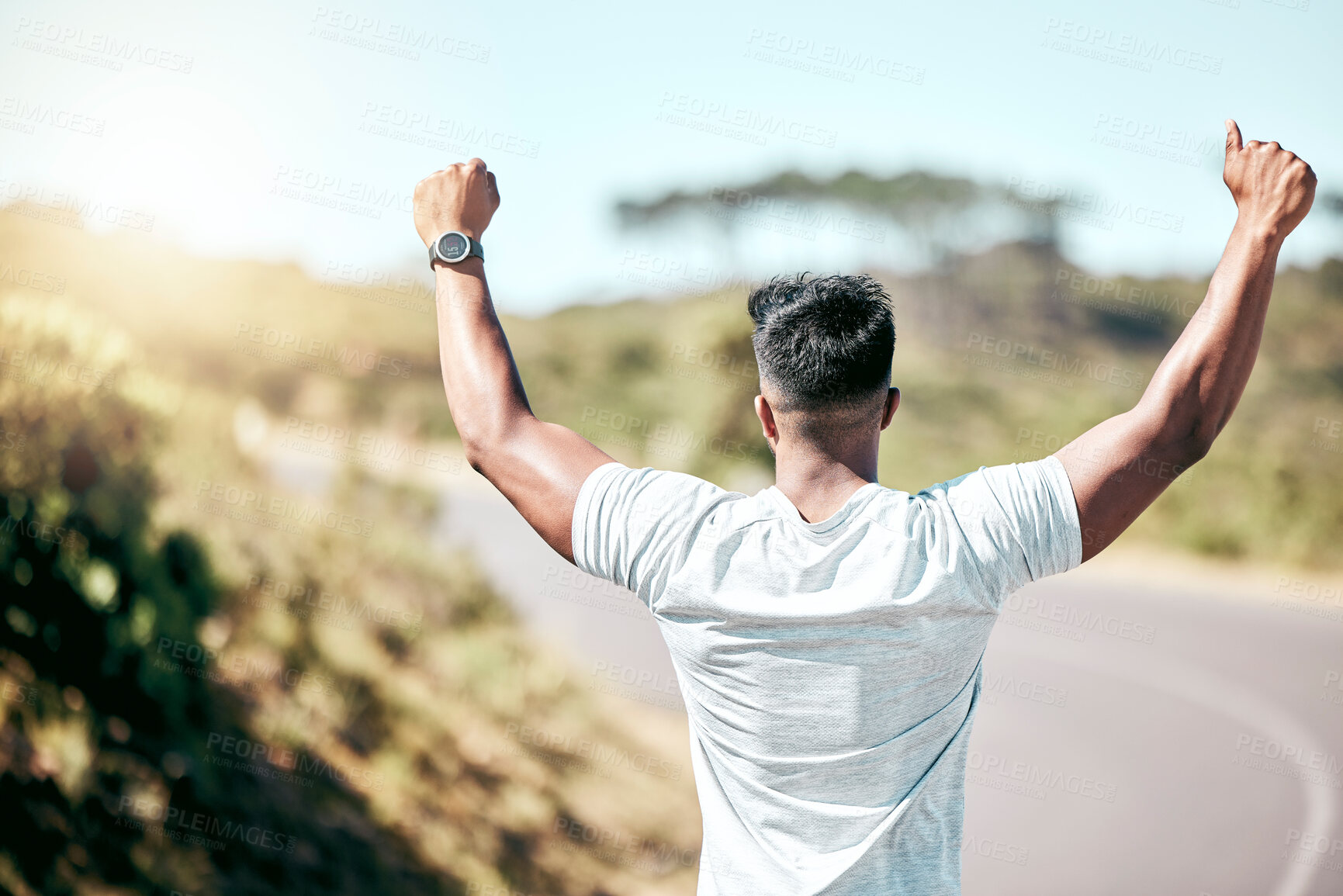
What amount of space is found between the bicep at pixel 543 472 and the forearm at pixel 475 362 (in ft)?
0.07

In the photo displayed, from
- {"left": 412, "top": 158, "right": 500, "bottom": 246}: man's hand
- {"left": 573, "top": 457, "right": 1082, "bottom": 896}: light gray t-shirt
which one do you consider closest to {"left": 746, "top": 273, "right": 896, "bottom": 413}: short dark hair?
{"left": 573, "top": 457, "right": 1082, "bottom": 896}: light gray t-shirt

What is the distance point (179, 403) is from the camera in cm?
355

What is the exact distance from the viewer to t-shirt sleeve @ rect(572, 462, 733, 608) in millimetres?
1109

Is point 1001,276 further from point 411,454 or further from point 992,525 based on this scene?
point 992,525

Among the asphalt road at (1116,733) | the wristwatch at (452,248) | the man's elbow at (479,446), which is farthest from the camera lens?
the asphalt road at (1116,733)

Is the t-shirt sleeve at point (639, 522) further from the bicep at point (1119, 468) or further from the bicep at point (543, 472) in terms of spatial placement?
the bicep at point (1119, 468)

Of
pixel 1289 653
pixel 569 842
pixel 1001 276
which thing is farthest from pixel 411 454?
pixel 1001 276

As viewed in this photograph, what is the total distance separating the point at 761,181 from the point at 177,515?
6476mm

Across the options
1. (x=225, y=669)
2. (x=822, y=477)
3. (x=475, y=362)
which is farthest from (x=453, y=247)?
(x=225, y=669)

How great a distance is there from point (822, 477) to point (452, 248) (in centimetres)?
62

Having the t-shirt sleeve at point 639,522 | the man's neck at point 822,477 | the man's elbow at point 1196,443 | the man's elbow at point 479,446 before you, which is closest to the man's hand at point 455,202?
the man's elbow at point 479,446

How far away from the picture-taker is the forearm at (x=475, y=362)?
1168 mm

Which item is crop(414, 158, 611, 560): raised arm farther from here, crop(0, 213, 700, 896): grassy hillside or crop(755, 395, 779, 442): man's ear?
crop(0, 213, 700, 896): grassy hillside

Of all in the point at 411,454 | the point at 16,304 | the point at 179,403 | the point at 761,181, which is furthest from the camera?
the point at 761,181
